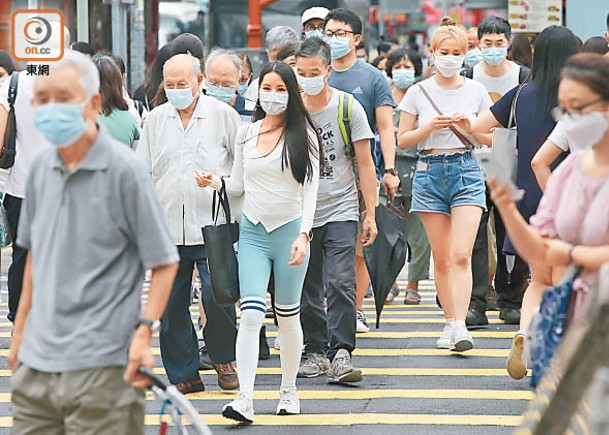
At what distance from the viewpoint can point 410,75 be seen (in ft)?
40.9

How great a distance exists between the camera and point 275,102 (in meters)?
7.60

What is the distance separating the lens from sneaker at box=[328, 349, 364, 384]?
8.55 meters

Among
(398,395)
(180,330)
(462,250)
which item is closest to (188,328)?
(180,330)

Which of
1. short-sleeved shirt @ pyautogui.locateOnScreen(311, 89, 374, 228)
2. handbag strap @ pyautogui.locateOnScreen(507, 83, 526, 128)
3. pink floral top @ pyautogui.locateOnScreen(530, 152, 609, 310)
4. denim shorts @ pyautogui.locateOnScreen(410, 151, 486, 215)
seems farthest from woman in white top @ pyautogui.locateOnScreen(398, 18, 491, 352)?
pink floral top @ pyautogui.locateOnScreen(530, 152, 609, 310)

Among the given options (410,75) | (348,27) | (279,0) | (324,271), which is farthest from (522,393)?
(279,0)

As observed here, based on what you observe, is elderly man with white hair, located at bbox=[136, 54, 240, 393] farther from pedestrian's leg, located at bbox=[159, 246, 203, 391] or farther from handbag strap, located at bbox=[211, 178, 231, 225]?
handbag strap, located at bbox=[211, 178, 231, 225]

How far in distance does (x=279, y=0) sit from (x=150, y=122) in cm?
1849

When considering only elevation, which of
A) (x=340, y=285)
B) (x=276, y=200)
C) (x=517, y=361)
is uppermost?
(x=276, y=200)

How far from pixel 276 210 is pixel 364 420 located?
1.18 metres

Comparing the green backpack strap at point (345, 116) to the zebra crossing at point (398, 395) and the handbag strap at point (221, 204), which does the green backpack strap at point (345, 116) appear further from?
the zebra crossing at point (398, 395)

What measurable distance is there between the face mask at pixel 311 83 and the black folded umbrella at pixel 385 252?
1.36 meters

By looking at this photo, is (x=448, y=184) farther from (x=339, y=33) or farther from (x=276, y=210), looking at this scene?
(x=276, y=210)

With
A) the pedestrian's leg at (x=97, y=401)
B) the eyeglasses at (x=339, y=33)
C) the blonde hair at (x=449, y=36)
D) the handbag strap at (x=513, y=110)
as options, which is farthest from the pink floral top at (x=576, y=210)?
the blonde hair at (x=449, y=36)

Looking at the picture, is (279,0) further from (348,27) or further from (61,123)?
(61,123)
